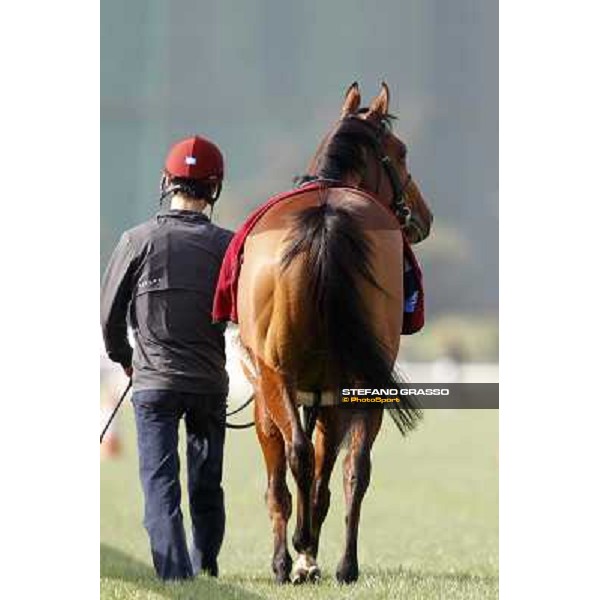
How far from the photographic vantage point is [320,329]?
21.2 ft

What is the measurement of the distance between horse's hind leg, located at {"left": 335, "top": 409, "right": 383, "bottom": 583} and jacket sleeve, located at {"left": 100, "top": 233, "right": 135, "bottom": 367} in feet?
3.51

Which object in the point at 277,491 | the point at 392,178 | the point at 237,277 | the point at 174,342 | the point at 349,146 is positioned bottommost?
the point at 277,491

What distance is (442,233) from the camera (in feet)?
23.6

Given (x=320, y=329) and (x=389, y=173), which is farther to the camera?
(x=389, y=173)

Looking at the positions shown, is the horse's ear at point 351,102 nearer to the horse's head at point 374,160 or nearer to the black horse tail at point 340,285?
the horse's head at point 374,160

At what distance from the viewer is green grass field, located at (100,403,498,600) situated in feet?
22.1

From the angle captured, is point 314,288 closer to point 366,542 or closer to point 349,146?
point 349,146

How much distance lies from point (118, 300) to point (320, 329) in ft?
3.27

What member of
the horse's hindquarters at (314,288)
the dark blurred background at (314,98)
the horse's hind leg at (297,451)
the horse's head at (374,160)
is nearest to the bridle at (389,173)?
the horse's head at (374,160)

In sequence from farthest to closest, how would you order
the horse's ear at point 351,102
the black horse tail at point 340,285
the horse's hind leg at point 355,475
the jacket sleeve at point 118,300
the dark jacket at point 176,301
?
the horse's ear at point 351,102, the jacket sleeve at point 118,300, the dark jacket at point 176,301, the horse's hind leg at point 355,475, the black horse tail at point 340,285

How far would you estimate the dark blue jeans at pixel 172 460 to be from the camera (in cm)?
685

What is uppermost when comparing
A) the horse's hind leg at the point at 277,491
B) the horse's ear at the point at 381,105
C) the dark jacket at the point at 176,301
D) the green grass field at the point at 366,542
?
the horse's ear at the point at 381,105

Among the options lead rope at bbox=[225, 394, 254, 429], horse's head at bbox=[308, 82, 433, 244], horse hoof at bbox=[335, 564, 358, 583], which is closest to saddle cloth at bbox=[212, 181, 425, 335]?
horse's head at bbox=[308, 82, 433, 244]

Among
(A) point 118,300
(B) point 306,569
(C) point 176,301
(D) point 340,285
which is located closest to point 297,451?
(B) point 306,569
